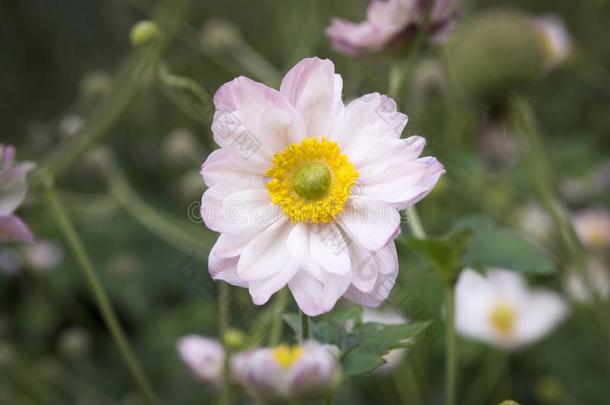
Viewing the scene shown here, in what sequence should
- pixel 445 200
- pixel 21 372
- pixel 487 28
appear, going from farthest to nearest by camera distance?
1. pixel 445 200
2. pixel 21 372
3. pixel 487 28

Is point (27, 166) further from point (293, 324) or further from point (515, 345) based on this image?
point (515, 345)

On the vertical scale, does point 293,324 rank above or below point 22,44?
above

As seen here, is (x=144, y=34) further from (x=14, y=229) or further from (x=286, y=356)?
(x=286, y=356)

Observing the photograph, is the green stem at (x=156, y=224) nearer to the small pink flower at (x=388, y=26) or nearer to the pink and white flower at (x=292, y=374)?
the small pink flower at (x=388, y=26)

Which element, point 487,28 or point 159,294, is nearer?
point 487,28

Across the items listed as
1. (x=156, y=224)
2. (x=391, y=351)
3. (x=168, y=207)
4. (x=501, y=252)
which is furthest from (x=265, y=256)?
(x=168, y=207)

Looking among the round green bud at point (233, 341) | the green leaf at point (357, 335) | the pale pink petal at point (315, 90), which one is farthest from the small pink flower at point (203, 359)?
the pale pink petal at point (315, 90)

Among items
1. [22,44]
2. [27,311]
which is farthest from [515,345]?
[22,44]
